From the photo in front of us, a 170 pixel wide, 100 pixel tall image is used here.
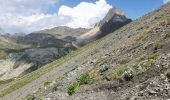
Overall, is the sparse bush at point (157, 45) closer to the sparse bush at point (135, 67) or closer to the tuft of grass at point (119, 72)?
the sparse bush at point (135, 67)

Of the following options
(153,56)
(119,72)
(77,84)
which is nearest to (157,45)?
(153,56)

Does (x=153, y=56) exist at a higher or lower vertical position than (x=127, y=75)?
higher

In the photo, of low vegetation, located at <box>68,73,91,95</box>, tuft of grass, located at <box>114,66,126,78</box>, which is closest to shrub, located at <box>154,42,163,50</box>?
tuft of grass, located at <box>114,66,126,78</box>

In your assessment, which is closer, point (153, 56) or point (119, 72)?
point (153, 56)

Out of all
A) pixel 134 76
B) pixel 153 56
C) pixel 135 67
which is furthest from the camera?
pixel 153 56

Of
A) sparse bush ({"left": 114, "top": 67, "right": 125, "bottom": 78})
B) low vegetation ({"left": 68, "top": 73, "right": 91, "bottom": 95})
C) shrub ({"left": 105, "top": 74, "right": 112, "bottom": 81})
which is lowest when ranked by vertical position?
low vegetation ({"left": 68, "top": 73, "right": 91, "bottom": 95})

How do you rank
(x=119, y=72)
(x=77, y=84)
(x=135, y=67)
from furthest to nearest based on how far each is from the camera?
(x=77, y=84)
(x=119, y=72)
(x=135, y=67)

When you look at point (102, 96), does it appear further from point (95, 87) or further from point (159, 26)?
point (159, 26)

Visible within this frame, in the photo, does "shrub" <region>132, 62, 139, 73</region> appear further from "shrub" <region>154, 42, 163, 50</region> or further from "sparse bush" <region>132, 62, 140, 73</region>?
"shrub" <region>154, 42, 163, 50</region>

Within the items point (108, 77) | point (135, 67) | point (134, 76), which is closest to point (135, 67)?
point (135, 67)

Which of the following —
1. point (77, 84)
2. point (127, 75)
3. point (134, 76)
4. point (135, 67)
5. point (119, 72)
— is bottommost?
Answer: point (77, 84)

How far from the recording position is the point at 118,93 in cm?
2569

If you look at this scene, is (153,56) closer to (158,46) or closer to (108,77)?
(158,46)

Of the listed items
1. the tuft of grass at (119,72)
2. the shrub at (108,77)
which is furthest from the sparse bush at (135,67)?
the shrub at (108,77)
